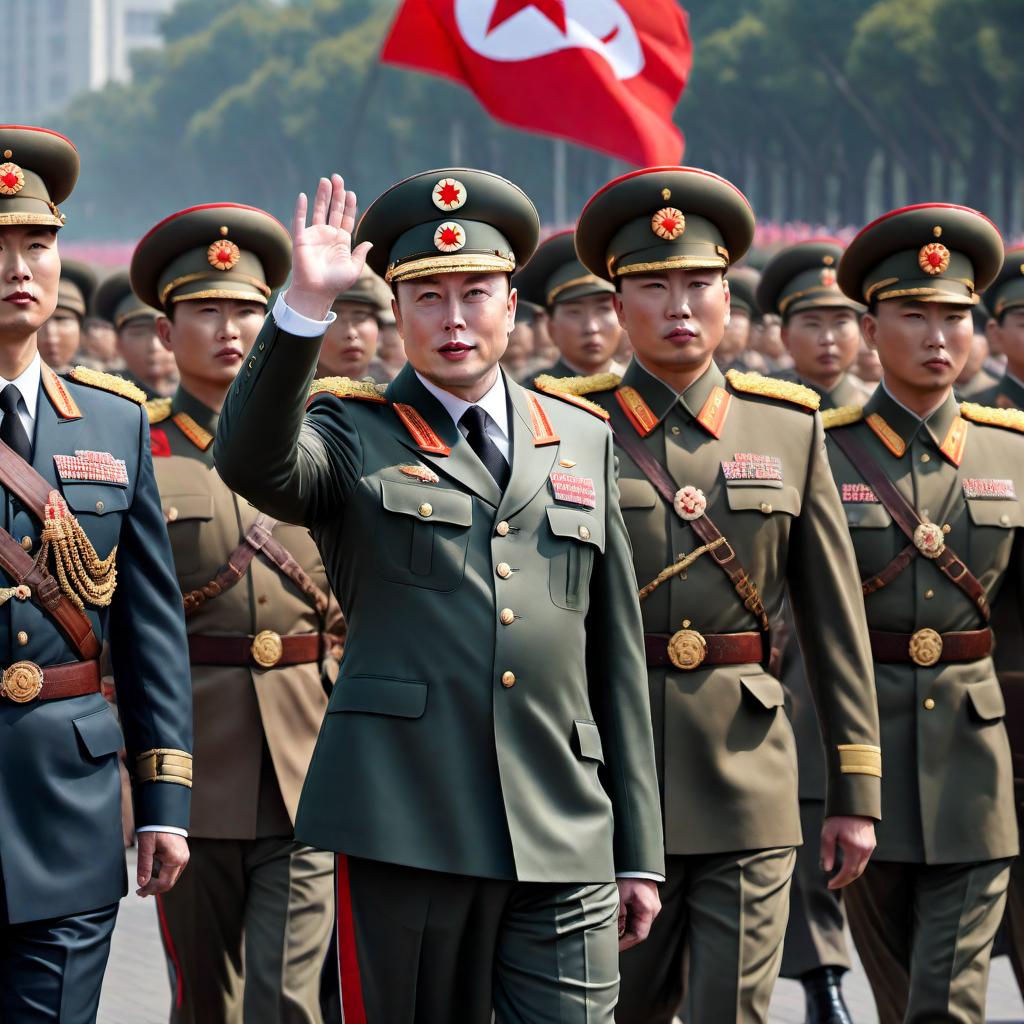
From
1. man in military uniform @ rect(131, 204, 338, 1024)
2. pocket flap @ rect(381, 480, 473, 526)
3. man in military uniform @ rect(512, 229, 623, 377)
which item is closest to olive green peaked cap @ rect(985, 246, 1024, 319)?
man in military uniform @ rect(512, 229, 623, 377)

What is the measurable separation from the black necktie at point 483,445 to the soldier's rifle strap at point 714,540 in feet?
3.92

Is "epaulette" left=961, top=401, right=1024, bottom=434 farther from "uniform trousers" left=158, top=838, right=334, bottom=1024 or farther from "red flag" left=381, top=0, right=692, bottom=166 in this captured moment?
"red flag" left=381, top=0, right=692, bottom=166

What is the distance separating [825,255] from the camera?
10.0 metres

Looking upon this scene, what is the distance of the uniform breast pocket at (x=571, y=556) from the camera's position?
4508 mm

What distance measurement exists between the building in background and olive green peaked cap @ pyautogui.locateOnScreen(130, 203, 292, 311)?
6237 inches

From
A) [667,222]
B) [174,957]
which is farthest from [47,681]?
[667,222]

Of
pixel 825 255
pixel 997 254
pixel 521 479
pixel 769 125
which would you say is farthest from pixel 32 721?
pixel 769 125

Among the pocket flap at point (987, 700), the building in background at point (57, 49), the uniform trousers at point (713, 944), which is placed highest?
the building in background at point (57, 49)

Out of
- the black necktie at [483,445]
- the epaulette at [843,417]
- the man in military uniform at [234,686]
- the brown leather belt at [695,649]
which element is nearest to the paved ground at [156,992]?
the man in military uniform at [234,686]

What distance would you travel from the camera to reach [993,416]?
6.63 meters

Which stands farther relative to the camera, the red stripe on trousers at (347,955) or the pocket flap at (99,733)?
the pocket flap at (99,733)

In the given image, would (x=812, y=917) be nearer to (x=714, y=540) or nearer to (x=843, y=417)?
(x=843, y=417)

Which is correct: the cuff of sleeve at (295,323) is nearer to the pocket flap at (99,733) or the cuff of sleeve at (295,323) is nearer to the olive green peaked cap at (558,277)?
the pocket flap at (99,733)

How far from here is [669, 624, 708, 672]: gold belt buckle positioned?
5.63 meters
